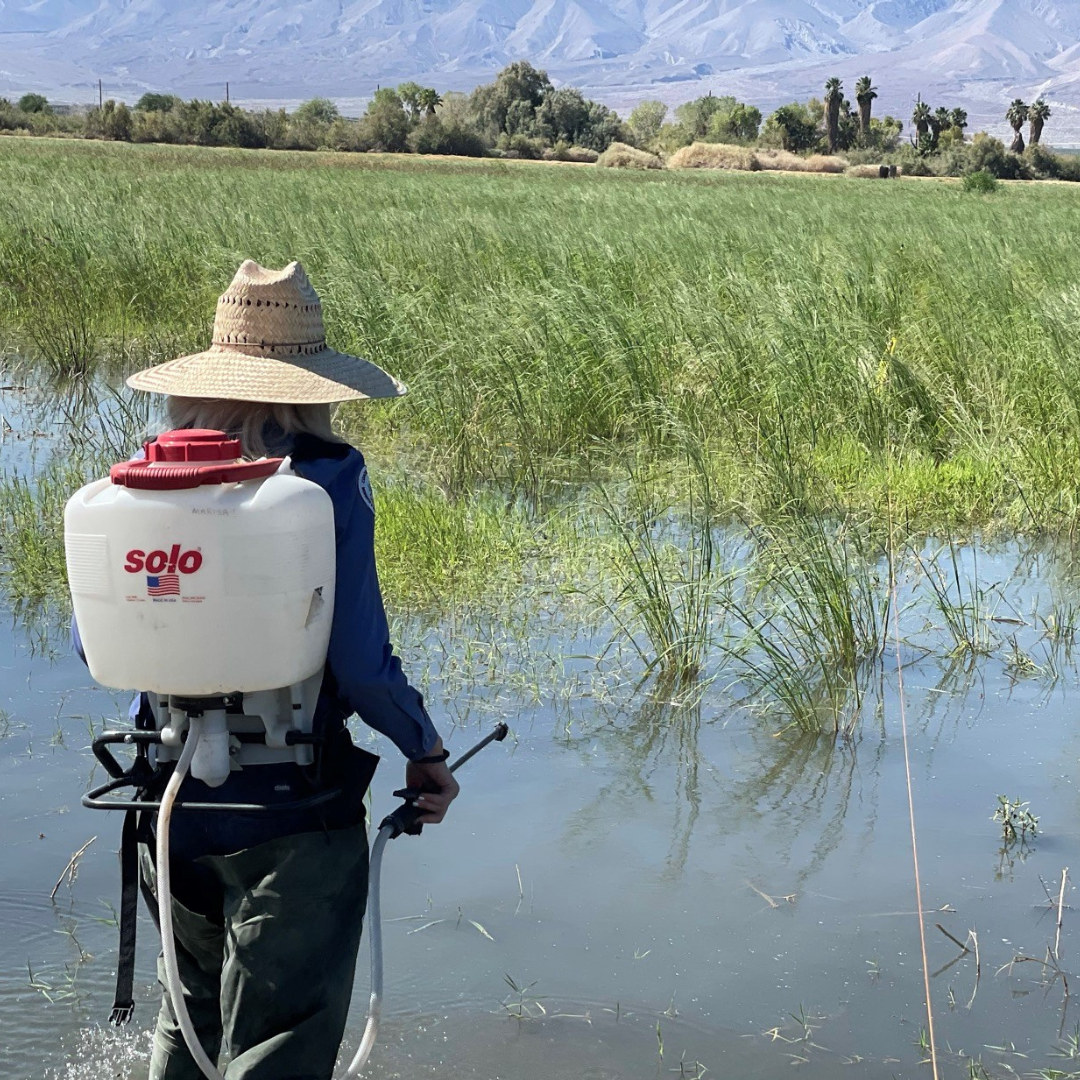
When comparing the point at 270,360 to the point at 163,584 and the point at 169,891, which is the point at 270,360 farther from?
the point at 169,891

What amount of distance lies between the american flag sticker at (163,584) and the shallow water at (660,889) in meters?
1.36

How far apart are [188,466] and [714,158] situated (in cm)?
6880

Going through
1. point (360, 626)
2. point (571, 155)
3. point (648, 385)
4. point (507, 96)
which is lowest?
point (648, 385)

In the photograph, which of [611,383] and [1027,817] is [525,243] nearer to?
[611,383]

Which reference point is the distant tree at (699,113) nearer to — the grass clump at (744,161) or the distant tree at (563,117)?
the distant tree at (563,117)

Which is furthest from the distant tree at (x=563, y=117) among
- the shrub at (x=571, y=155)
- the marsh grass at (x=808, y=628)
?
the marsh grass at (x=808, y=628)

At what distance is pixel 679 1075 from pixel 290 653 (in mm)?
1398

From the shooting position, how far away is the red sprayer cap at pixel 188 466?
184cm

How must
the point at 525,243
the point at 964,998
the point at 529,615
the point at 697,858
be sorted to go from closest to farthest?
the point at 964,998
the point at 697,858
the point at 529,615
the point at 525,243

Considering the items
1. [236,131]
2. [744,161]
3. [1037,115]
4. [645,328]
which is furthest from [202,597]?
[1037,115]

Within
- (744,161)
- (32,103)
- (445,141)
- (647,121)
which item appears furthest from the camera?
(647,121)

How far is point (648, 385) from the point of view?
25.2ft

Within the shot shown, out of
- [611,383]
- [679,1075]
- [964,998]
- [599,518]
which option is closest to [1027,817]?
[964,998]

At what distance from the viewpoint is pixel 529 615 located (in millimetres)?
5270
